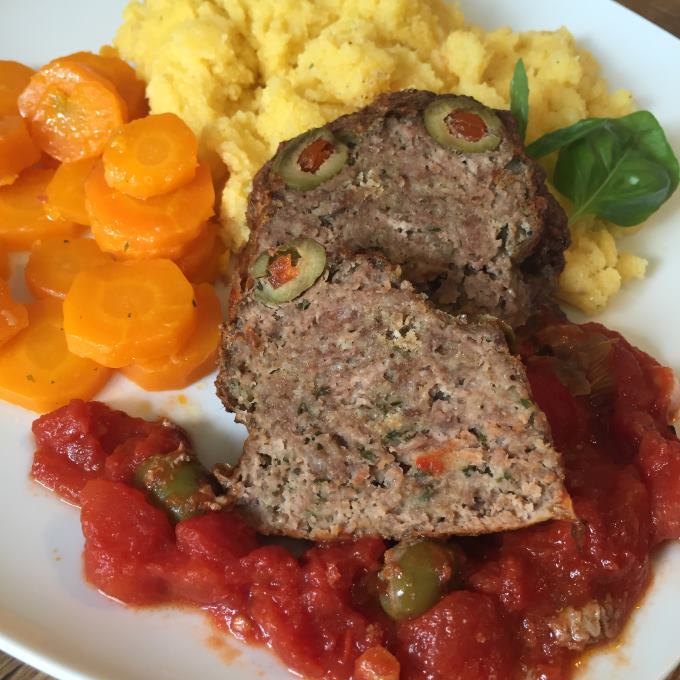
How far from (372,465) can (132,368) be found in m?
1.65

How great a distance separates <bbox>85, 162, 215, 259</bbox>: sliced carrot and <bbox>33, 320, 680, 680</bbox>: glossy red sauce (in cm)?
120

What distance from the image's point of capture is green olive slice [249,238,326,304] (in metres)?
4.10

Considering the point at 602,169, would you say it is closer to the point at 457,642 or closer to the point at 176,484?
the point at 457,642

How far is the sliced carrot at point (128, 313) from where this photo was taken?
4.66 metres

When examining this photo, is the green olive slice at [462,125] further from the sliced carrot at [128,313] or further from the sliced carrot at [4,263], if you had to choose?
the sliced carrot at [4,263]

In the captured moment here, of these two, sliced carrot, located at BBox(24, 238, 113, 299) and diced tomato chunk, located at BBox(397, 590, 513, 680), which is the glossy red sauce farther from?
sliced carrot, located at BBox(24, 238, 113, 299)

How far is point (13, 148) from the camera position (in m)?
5.43

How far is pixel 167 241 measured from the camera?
5004 millimetres

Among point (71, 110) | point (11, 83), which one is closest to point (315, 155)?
point (71, 110)

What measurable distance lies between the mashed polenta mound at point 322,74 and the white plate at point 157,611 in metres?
0.31

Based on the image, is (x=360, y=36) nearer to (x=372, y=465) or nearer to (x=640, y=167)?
(x=640, y=167)

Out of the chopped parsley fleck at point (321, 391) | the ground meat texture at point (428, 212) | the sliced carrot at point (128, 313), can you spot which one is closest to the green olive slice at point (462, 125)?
the ground meat texture at point (428, 212)

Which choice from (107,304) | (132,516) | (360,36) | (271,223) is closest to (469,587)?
(132,516)

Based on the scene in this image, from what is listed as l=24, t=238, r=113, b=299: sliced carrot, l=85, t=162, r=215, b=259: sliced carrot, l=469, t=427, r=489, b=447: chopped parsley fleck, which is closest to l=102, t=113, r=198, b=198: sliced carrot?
l=85, t=162, r=215, b=259: sliced carrot
